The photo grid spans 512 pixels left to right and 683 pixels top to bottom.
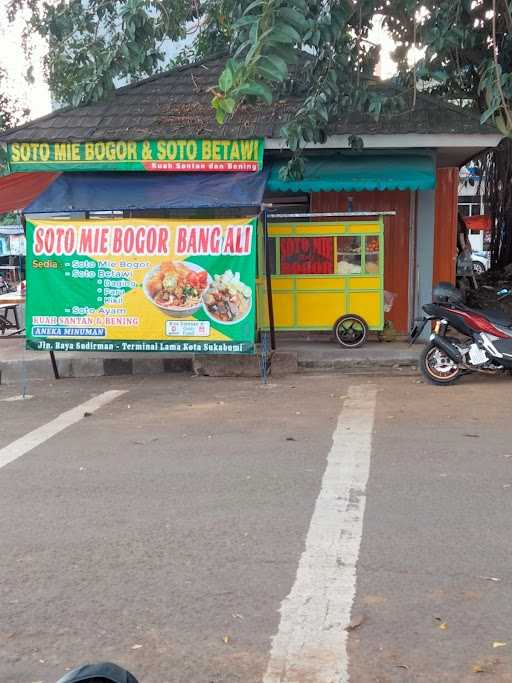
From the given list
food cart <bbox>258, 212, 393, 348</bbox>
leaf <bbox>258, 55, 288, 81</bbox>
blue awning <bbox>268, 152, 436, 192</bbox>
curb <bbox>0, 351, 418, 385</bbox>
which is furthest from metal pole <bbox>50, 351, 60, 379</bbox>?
leaf <bbox>258, 55, 288, 81</bbox>

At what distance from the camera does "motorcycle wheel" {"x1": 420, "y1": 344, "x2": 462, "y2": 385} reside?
922 centimetres

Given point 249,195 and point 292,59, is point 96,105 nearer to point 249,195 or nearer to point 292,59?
point 249,195

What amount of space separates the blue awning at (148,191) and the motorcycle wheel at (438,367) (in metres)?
2.92

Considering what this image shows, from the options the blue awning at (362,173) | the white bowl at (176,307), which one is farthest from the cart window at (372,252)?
the white bowl at (176,307)

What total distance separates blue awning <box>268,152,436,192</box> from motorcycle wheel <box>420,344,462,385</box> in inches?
106

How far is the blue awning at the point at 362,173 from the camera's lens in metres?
10.8

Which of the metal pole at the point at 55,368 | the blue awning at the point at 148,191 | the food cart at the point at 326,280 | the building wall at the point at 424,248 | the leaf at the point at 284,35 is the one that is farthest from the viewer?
the building wall at the point at 424,248

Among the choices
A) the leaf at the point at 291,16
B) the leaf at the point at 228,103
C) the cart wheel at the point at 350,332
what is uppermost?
the leaf at the point at 291,16

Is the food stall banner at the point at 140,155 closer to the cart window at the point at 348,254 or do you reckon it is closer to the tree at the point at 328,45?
the tree at the point at 328,45

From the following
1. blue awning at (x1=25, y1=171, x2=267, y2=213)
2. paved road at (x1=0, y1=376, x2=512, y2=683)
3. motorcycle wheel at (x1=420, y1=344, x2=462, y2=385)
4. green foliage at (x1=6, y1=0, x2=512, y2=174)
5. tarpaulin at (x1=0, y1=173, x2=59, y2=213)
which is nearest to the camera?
paved road at (x1=0, y1=376, x2=512, y2=683)

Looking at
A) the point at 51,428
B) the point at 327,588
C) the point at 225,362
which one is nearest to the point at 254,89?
the point at 327,588

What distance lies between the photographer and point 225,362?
10.5 meters

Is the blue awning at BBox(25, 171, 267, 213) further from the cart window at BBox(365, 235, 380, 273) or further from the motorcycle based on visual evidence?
the motorcycle

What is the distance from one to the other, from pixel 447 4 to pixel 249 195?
Answer: 338 cm
